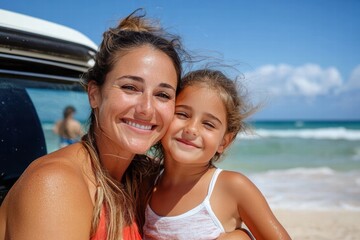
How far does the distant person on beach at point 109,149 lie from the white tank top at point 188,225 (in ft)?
0.92

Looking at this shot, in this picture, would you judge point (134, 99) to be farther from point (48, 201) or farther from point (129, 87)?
point (48, 201)

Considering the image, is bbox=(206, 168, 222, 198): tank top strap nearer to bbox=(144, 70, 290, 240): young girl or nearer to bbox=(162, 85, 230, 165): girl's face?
bbox=(144, 70, 290, 240): young girl

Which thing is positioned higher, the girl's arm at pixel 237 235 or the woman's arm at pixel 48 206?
the woman's arm at pixel 48 206

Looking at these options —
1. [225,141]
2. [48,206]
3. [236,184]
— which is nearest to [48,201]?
[48,206]

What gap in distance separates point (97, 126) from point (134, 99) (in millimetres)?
314

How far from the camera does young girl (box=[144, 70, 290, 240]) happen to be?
263cm

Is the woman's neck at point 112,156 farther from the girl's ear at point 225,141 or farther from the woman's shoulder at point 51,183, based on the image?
the girl's ear at point 225,141

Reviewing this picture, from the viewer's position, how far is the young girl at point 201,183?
2.63 metres

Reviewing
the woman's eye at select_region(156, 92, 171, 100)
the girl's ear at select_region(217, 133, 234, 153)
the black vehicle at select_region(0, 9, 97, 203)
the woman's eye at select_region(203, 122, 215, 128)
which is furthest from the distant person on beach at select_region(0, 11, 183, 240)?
the girl's ear at select_region(217, 133, 234, 153)

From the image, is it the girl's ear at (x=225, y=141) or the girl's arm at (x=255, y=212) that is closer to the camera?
the girl's arm at (x=255, y=212)

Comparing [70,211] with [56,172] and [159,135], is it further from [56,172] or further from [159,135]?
[159,135]

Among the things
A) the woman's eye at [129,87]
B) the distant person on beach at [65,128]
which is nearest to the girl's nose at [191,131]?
the woman's eye at [129,87]

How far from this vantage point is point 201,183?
2898 millimetres

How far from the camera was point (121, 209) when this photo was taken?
89.4 inches
